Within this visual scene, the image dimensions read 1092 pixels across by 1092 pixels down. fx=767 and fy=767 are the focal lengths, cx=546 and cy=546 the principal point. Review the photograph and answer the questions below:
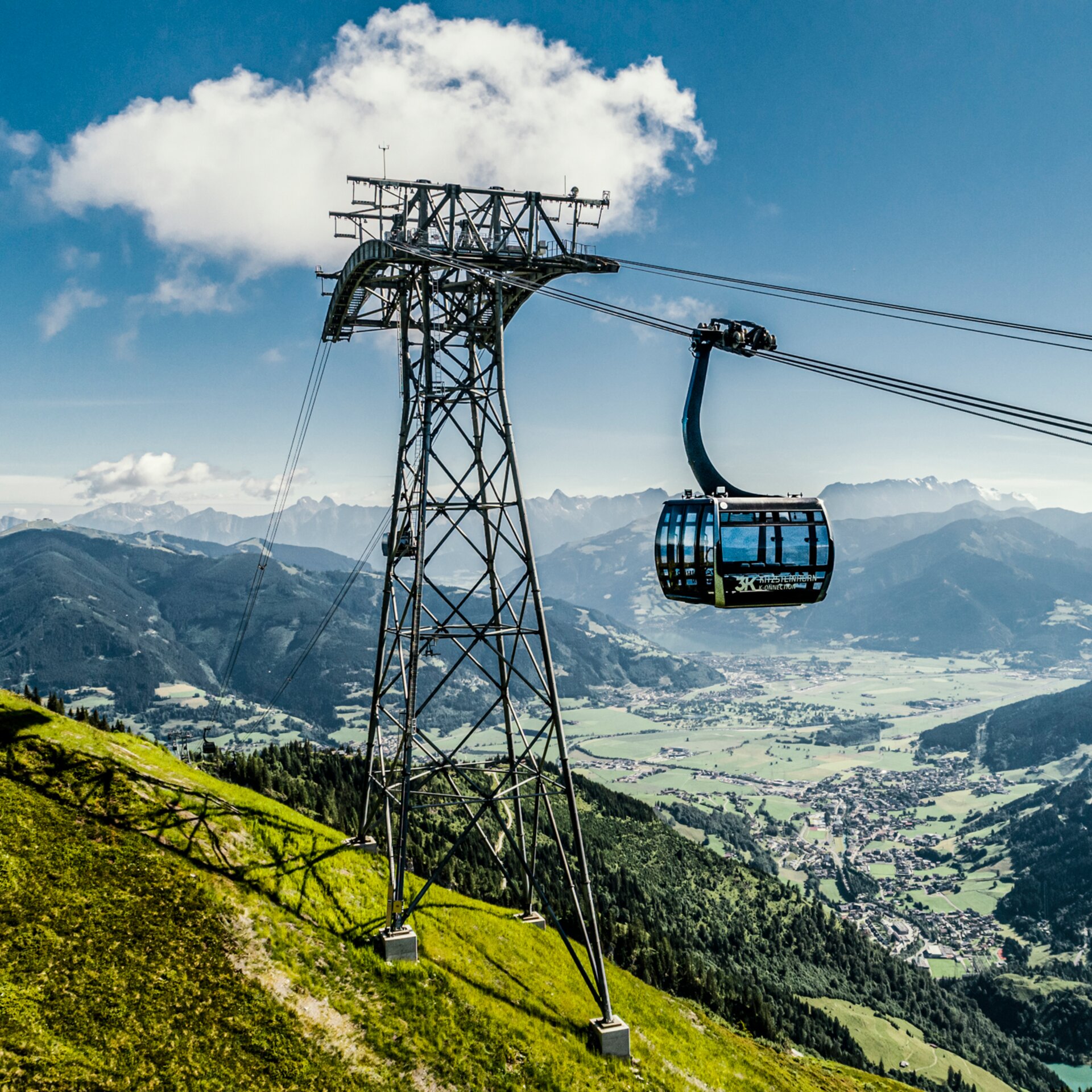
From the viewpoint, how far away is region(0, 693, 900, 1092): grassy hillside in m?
19.8

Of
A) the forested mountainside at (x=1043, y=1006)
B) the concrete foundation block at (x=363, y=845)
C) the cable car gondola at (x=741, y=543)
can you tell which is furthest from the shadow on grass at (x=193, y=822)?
the forested mountainside at (x=1043, y=1006)

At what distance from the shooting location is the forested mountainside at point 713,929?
8050cm

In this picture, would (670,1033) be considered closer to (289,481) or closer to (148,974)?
(148,974)

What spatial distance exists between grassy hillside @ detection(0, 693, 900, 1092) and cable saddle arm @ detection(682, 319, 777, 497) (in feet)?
62.3

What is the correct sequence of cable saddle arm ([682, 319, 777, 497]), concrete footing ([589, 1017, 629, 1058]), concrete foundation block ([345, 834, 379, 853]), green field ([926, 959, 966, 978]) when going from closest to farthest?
cable saddle arm ([682, 319, 777, 497]) → concrete footing ([589, 1017, 629, 1058]) → concrete foundation block ([345, 834, 379, 853]) → green field ([926, 959, 966, 978])

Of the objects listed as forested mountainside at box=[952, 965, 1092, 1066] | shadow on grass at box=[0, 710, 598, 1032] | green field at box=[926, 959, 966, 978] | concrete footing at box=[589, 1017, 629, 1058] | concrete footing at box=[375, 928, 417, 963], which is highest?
shadow on grass at box=[0, 710, 598, 1032]

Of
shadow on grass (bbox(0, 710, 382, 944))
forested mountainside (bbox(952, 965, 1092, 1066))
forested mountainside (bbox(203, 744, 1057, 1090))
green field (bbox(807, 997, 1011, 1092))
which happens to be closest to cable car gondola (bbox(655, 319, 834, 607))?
shadow on grass (bbox(0, 710, 382, 944))

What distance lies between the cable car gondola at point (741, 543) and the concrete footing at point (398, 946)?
16795 mm

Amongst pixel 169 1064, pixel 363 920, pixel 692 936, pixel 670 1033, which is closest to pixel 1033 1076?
pixel 692 936

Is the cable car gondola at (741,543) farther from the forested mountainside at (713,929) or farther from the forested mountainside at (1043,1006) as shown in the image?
Result: the forested mountainside at (1043,1006)

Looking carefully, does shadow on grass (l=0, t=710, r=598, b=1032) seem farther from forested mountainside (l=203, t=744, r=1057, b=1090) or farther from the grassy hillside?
forested mountainside (l=203, t=744, r=1057, b=1090)

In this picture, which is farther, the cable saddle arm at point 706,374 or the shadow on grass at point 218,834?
the shadow on grass at point 218,834

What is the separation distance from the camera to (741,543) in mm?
19141

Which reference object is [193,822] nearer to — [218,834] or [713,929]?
[218,834]
